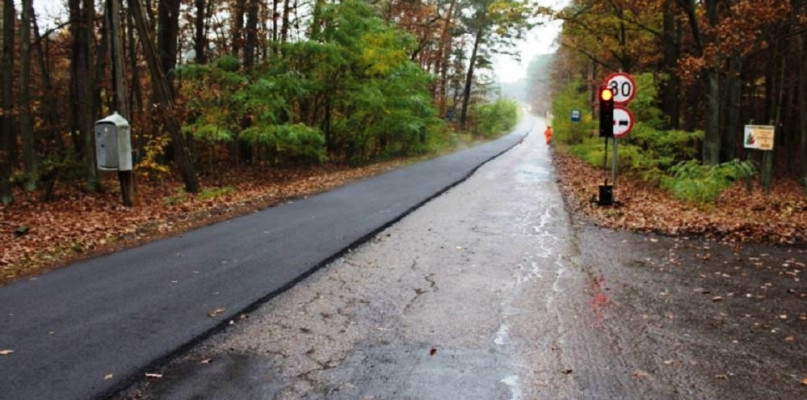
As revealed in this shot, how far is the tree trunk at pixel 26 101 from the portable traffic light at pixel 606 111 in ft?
44.3

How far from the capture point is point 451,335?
16.3 ft

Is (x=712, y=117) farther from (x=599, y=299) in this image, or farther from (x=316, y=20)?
(x=316, y=20)

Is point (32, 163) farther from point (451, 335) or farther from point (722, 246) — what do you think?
point (722, 246)

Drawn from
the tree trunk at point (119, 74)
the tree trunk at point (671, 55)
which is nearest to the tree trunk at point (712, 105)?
the tree trunk at point (671, 55)

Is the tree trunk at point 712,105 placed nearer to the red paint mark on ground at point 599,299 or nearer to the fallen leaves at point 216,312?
the red paint mark on ground at point 599,299

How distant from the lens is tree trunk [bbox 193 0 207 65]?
2128cm

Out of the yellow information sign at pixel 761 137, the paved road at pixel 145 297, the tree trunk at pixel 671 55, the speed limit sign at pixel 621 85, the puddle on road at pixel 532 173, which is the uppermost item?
the tree trunk at pixel 671 55

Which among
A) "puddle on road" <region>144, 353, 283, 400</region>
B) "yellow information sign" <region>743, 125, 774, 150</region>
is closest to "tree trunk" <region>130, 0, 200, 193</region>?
"puddle on road" <region>144, 353, 283, 400</region>

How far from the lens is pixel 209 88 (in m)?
17.4

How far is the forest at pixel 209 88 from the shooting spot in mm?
15352

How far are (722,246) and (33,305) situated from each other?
8.78 m

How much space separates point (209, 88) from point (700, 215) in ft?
45.0

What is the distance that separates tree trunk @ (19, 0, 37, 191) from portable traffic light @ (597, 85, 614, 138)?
1349 centimetres

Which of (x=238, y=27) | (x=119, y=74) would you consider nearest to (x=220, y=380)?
(x=119, y=74)
